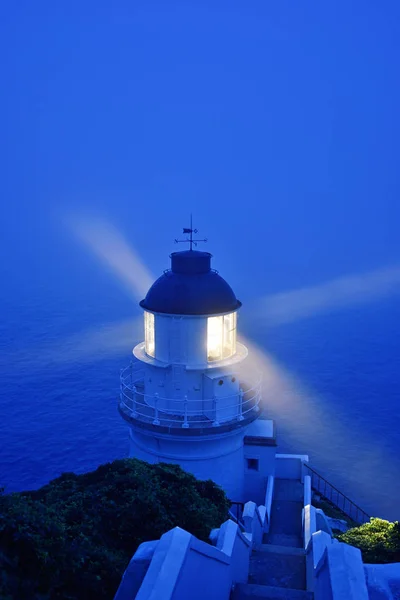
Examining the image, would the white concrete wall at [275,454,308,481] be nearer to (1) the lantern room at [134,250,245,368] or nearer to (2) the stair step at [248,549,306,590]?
(1) the lantern room at [134,250,245,368]

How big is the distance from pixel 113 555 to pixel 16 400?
113 ft

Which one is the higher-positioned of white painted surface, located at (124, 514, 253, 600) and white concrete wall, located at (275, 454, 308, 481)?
white painted surface, located at (124, 514, 253, 600)

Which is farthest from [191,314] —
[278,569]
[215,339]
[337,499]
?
[337,499]

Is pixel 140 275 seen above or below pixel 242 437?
above

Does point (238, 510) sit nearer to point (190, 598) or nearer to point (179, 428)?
point (179, 428)

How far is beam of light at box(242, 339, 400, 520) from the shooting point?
32.6 metres

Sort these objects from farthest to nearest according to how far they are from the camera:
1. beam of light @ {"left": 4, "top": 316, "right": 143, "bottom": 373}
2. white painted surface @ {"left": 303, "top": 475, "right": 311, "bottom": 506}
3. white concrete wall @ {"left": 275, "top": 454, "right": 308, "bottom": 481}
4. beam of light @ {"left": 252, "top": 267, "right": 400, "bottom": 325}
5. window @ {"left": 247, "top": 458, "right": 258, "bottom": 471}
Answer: beam of light @ {"left": 252, "top": 267, "right": 400, "bottom": 325}
beam of light @ {"left": 4, "top": 316, "right": 143, "bottom": 373}
white concrete wall @ {"left": 275, "top": 454, "right": 308, "bottom": 481}
window @ {"left": 247, "top": 458, "right": 258, "bottom": 471}
white painted surface @ {"left": 303, "top": 475, "right": 311, "bottom": 506}

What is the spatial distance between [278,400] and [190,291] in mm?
29582

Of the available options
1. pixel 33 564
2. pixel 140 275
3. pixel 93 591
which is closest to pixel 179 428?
pixel 93 591

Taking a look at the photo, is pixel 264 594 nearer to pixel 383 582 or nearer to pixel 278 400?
pixel 383 582

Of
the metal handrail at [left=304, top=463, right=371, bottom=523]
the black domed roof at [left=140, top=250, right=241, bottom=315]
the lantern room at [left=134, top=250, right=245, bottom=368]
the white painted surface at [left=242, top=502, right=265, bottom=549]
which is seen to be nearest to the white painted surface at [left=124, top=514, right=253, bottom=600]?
the white painted surface at [left=242, top=502, right=265, bottom=549]

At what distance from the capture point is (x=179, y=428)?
16531mm

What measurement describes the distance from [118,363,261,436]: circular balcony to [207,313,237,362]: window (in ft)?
4.50

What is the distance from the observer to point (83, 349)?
52.3 meters
